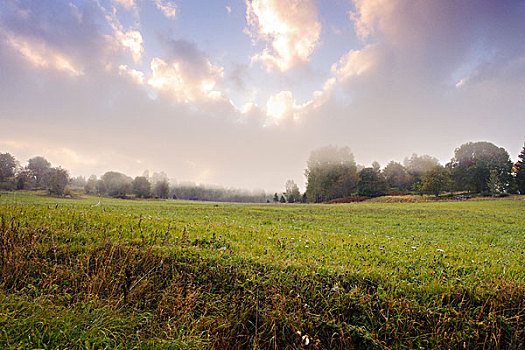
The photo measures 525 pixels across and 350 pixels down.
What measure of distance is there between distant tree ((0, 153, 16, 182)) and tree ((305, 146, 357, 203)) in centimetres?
9059

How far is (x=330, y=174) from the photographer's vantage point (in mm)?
79312

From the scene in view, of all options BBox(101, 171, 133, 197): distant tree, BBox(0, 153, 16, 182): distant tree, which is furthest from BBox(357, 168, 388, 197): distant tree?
BBox(0, 153, 16, 182): distant tree

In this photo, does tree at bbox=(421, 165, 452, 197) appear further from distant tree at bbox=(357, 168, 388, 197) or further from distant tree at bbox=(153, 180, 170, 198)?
distant tree at bbox=(153, 180, 170, 198)

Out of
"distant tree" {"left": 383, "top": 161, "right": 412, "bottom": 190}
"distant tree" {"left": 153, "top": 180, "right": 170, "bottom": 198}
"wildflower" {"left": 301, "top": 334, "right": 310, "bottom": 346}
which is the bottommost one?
"wildflower" {"left": 301, "top": 334, "right": 310, "bottom": 346}

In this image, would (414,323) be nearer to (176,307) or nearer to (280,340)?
(280,340)

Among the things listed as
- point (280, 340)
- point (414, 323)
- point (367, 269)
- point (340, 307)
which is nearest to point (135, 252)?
point (280, 340)

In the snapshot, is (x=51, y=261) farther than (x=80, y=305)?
Yes

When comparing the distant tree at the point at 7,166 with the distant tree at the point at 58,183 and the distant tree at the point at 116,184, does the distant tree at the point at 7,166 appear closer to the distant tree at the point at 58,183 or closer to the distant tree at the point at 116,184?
the distant tree at the point at 58,183

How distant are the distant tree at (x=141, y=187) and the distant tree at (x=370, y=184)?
80.7m

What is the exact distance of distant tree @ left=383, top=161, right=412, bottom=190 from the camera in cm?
8738

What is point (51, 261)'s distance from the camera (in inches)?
195

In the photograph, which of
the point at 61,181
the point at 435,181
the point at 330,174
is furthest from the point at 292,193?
the point at 61,181

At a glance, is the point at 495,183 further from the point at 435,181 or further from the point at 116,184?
the point at 116,184

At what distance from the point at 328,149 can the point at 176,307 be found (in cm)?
8606
